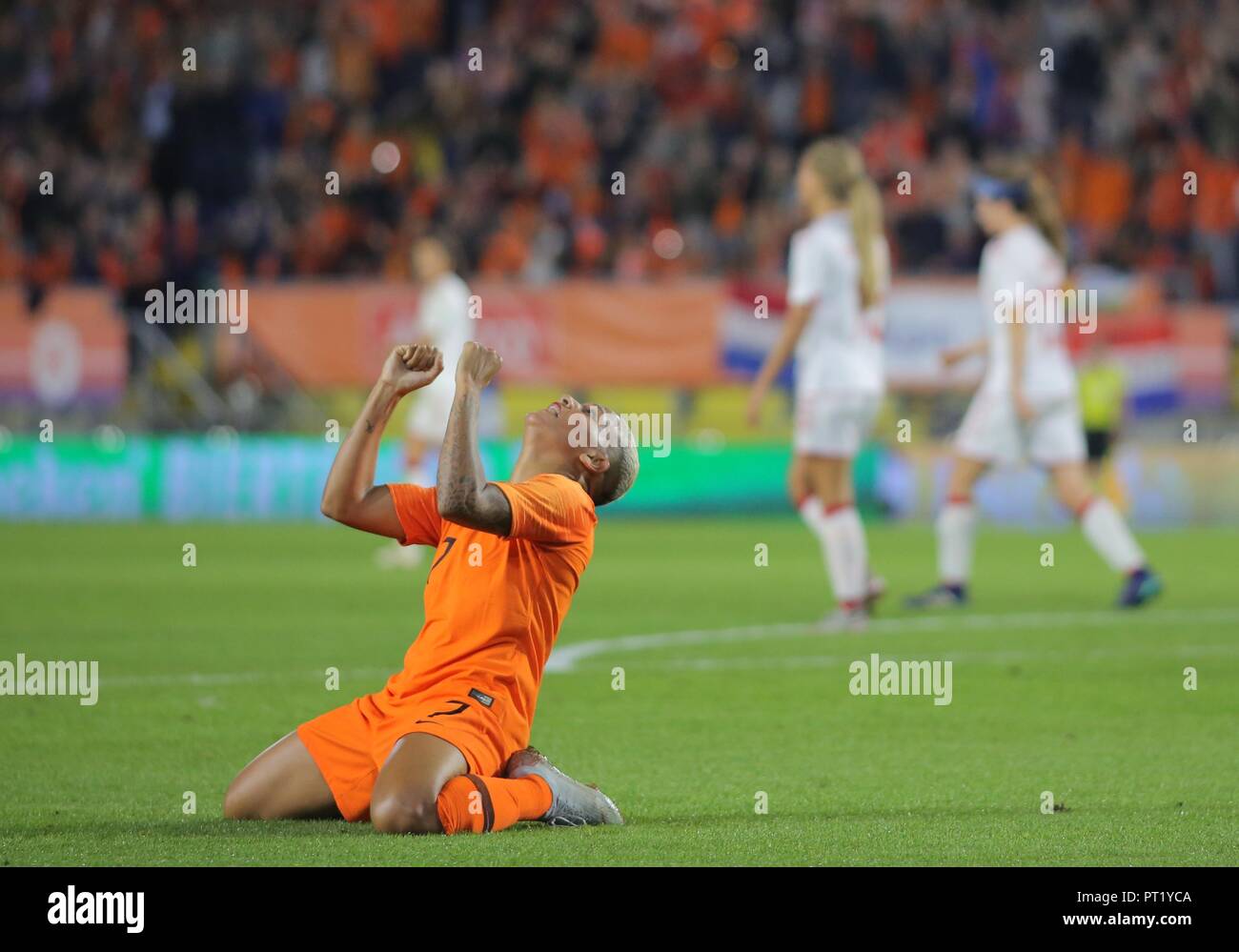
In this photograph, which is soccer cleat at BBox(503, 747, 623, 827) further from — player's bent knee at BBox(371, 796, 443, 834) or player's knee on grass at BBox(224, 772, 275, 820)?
player's knee on grass at BBox(224, 772, 275, 820)

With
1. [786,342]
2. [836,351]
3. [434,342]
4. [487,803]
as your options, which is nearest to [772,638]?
[786,342]

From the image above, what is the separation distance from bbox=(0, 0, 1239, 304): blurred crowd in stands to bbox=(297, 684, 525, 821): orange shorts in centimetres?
1652

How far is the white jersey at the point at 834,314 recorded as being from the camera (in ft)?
37.0

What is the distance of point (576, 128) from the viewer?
972 inches

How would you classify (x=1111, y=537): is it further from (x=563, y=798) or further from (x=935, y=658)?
(x=563, y=798)

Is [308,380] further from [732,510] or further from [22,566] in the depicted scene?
[22,566]

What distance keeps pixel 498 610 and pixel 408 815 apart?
64 centimetres

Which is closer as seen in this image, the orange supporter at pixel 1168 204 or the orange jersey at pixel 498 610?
the orange jersey at pixel 498 610

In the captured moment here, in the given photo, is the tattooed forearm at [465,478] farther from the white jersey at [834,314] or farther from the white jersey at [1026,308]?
the white jersey at [1026,308]

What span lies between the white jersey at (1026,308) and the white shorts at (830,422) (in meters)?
1.19

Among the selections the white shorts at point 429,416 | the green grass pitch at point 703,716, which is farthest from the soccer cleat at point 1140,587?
the white shorts at point 429,416

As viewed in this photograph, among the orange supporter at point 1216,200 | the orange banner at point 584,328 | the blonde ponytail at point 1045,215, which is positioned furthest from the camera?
the orange supporter at point 1216,200

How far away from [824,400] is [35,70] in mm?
16911

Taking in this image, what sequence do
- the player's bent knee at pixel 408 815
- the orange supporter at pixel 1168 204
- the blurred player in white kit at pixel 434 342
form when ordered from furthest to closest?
the orange supporter at pixel 1168 204 → the blurred player in white kit at pixel 434 342 → the player's bent knee at pixel 408 815
